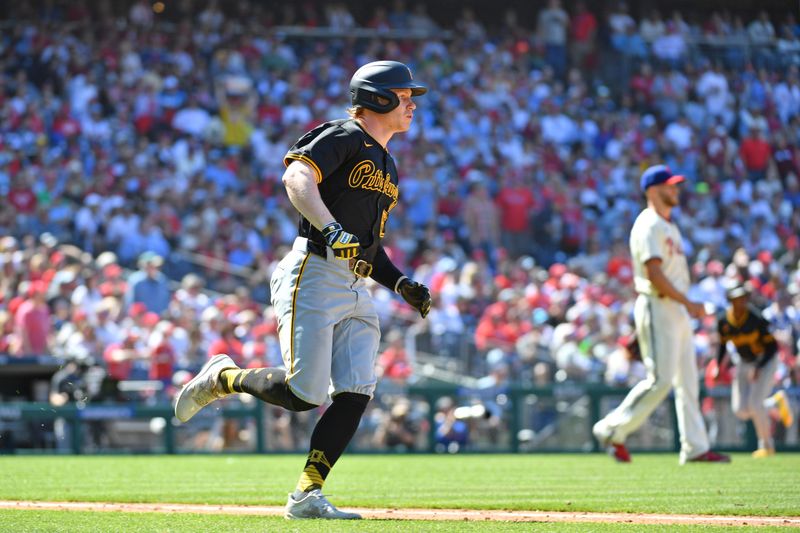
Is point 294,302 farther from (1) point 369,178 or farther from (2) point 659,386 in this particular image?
(2) point 659,386

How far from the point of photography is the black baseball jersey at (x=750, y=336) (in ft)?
40.6

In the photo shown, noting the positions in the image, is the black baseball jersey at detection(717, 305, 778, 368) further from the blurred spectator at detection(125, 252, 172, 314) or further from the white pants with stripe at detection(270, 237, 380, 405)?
the white pants with stripe at detection(270, 237, 380, 405)

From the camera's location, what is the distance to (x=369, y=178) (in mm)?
6043

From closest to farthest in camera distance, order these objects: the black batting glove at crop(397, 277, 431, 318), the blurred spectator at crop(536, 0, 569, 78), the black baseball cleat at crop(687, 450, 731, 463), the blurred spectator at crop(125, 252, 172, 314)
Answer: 1. the black batting glove at crop(397, 277, 431, 318)
2. the black baseball cleat at crop(687, 450, 731, 463)
3. the blurred spectator at crop(125, 252, 172, 314)
4. the blurred spectator at crop(536, 0, 569, 78)

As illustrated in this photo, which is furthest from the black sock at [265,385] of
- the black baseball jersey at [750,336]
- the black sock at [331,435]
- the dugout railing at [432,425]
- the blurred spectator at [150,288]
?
the blurred spectator at [150,288]

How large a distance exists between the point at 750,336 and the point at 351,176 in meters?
7.35

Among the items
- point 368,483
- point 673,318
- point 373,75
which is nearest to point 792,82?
point 673,318

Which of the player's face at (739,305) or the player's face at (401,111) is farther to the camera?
the player's face at (739,305)

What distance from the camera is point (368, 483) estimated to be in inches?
344

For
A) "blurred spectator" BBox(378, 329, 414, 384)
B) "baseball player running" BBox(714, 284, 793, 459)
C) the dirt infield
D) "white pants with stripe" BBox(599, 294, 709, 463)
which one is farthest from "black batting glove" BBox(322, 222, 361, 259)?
"blurred spectator" BBox(378, 329, 414, 384)

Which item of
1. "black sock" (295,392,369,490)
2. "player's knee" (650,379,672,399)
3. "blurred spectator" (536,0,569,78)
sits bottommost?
"black sock" (295,392,369,490)

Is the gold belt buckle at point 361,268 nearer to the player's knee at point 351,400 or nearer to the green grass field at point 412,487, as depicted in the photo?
the player's knee at point 351,400

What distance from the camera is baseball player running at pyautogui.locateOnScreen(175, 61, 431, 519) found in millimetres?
5742

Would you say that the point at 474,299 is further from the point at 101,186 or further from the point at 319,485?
the point at 319,485
